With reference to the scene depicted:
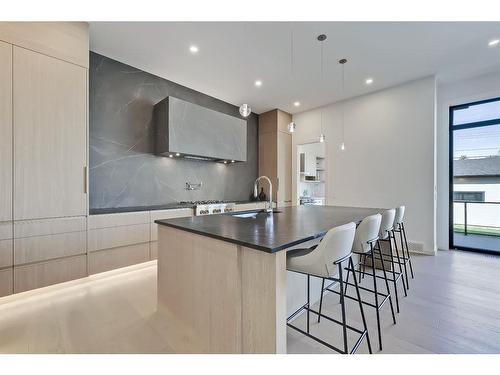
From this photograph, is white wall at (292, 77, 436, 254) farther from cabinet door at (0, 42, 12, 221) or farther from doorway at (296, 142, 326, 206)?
cabinet door at (0, 42, 12, 221)

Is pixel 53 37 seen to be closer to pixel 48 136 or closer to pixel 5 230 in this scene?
pixel 48 136

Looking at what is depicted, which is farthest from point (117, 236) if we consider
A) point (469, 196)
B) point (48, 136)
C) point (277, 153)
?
point (469, 196)

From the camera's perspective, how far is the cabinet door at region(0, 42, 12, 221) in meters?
2.08

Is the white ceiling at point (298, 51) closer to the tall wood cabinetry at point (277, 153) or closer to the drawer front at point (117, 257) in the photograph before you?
the tall wood cabinetry at point (277, 153)

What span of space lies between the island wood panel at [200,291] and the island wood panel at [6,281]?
4.97 feet

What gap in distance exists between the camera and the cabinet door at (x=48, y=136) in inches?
86.0

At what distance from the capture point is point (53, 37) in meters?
2.35

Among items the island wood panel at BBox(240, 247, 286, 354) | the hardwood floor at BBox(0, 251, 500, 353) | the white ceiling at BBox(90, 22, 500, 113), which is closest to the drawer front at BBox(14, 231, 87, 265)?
the hardwood floor at BBox(0, 251, 500, 353)

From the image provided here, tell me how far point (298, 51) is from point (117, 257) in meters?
3.66

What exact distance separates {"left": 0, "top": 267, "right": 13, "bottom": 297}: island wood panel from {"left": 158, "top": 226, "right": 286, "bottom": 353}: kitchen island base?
5.33ft

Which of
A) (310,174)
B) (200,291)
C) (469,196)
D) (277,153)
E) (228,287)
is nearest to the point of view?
(228,287)

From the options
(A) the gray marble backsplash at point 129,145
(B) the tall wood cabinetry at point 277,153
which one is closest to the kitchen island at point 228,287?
(A) the gray marble backsplash at point 129,145

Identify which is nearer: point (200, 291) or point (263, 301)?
point (263, 301)
